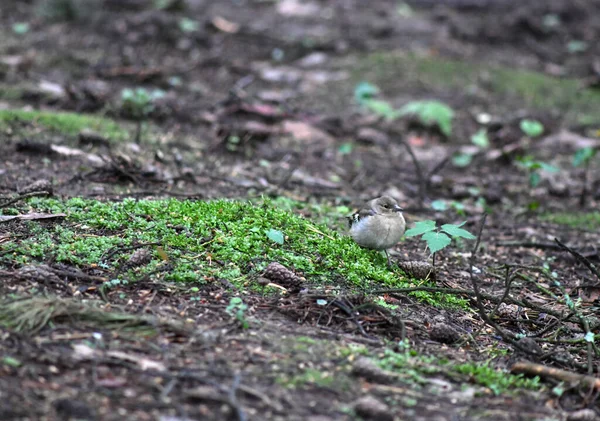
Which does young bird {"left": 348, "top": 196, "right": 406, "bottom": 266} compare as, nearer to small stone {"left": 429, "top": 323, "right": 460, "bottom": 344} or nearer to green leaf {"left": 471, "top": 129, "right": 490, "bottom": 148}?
small stone {"left": 429, "top": 323, "right": 460, "bottom": 344}

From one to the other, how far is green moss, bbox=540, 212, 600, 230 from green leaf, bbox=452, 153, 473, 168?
1437 millimetres

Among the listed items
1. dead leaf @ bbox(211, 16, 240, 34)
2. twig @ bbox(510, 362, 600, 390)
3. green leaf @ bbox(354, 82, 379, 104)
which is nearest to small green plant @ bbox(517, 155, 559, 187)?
green leaf @ bbox(354, 82, 379, 104)

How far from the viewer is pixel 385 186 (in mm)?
7844

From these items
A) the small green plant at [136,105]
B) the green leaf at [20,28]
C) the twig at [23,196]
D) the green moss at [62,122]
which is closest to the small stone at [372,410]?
the twig at [23,196]

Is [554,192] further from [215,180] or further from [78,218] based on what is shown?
[78,218]

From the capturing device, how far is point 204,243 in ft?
15.9

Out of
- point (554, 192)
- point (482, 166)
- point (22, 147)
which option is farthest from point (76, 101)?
point (554, 192)

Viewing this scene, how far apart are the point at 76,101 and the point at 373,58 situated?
488 centimetres

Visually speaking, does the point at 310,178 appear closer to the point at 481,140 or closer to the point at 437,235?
the point at 481,140

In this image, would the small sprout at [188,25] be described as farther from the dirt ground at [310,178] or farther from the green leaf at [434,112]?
the green leaf at [434,112]

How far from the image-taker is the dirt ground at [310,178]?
11.2ft

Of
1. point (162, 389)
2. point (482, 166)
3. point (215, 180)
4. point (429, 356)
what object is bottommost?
point (482, 166)

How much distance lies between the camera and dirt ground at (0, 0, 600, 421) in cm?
343

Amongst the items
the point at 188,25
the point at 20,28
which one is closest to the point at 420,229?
the point at 188,25
